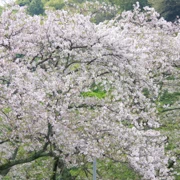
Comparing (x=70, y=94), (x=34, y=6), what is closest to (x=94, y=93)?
(x=70, y=94)

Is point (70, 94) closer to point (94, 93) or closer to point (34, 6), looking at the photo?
point (94, 93)

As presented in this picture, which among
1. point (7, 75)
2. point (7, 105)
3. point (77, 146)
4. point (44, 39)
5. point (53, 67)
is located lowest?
point (77, 146)

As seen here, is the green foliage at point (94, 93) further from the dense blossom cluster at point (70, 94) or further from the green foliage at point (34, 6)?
the green foliage at point (34, 6)

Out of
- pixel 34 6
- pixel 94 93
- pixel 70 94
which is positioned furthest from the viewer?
pixel 34 6

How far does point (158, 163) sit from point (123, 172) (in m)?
2.77

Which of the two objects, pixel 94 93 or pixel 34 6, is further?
pixel 34 6

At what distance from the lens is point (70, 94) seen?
7617 mm

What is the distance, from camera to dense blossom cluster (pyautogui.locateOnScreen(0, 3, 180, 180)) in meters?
7.48

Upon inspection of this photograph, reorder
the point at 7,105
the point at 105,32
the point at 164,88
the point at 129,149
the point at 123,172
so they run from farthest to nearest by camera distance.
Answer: the point at 164,88
the point at 123,172
the point at 105,32
the point at 129,149
the point at 7,105

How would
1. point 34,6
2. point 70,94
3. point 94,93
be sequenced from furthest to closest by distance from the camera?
point 34,6 → point 94,93 → point 70,94

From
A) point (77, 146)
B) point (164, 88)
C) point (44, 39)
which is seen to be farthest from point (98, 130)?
point (164, 88)

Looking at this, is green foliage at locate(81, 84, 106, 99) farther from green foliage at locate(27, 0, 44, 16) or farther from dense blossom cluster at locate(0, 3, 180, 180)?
green foliage at locate(27, 0, 44, 16)

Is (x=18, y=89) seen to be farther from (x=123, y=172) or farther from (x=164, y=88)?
(x=164, y=88)

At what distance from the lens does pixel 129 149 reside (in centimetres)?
834
